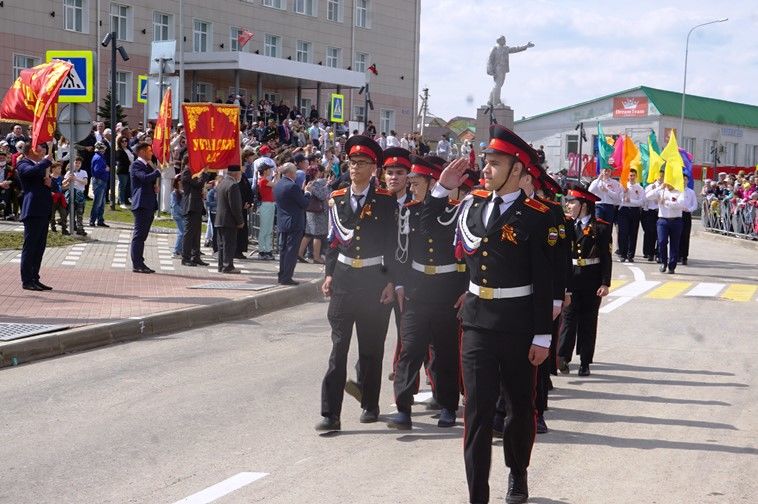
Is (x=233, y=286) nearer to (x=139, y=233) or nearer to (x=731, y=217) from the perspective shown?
(x=139, y=233)

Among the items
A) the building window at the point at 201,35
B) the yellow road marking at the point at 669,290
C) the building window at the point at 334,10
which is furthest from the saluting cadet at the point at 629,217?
the building window at the point at 334,10

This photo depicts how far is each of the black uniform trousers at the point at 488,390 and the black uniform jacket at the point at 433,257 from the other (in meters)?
2.02

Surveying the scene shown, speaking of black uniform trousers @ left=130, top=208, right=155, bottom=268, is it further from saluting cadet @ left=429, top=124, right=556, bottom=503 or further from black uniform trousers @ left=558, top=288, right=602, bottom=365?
saluting cadet @ left=429, top=124, right=556, bottom=503

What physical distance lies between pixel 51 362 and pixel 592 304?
5199mm

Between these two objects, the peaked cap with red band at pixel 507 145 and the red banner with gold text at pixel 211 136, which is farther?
the red banner with gold text at pixel 211 136

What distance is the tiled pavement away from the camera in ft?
42.8

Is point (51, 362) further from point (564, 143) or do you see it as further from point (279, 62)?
point (564, 143)

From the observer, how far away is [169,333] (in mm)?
12836

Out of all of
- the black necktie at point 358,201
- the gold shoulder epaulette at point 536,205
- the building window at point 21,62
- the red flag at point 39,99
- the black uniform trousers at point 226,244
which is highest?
the building window at point 21,62

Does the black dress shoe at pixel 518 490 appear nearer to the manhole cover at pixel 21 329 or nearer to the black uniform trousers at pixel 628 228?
the manhole cover at pixel 21 329

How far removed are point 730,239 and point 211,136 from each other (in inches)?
695

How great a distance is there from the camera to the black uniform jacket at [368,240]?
8133 mm

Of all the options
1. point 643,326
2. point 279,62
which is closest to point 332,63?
point 279,62

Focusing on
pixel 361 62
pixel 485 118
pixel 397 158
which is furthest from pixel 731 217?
pixel 361 62
